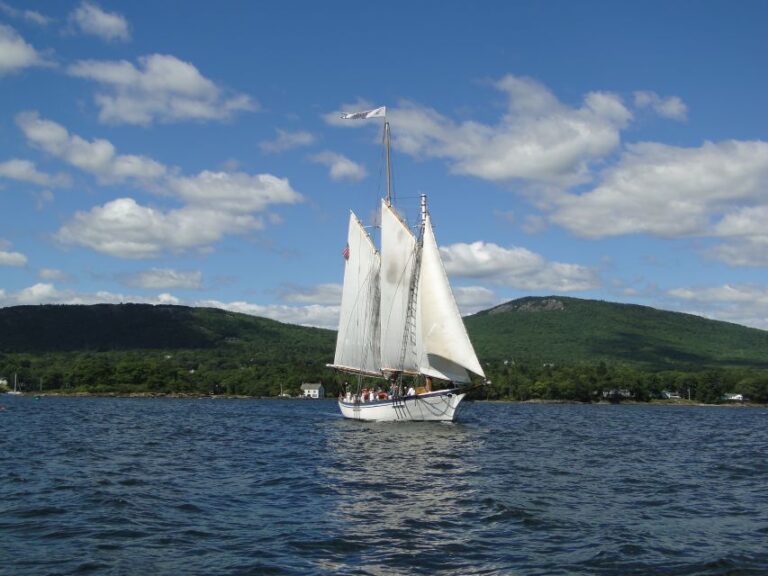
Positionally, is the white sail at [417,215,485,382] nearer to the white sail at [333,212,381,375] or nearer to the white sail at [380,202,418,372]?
the white sail at [380,202,418,372]

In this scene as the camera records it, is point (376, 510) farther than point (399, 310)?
No

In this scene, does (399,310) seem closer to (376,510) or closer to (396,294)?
(396,294)

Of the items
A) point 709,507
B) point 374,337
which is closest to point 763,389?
point 374,337

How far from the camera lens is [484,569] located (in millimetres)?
18062

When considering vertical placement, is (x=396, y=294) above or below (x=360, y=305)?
above

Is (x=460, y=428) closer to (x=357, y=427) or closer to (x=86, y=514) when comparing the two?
(x=357, y=427)

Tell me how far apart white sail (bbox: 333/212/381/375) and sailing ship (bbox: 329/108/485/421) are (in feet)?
0.33

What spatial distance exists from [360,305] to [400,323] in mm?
9606

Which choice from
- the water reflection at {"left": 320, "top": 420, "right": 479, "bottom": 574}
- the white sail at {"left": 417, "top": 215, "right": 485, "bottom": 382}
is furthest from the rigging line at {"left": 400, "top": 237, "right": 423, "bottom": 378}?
the water reflection at {"left": 320, "top": 420, "right": 479, "bottom": 574}

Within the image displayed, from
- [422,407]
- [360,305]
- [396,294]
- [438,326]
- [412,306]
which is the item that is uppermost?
[396,294]

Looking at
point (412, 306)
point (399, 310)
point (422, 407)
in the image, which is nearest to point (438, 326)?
point (412, 306)

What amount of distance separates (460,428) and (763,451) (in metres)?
23.9

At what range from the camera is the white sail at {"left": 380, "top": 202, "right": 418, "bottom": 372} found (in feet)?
236

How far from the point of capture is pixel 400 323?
2852 inches
